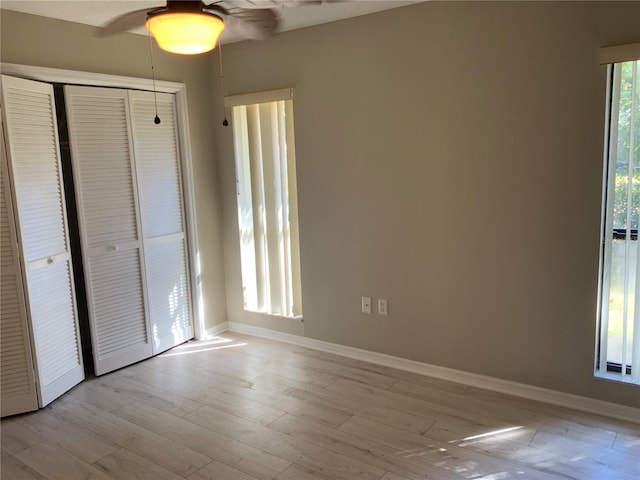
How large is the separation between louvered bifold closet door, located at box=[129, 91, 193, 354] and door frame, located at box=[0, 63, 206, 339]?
0.14 ft

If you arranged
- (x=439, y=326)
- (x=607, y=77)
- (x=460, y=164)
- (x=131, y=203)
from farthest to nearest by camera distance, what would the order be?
1. (x=131, y=203)
2. (x=439, y=326)
3. (x=460, y=164)
4. (x=607, y=77)

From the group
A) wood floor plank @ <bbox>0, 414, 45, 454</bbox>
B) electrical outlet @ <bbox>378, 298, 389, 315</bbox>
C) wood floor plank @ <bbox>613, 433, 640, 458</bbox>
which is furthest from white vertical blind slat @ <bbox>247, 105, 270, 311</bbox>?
wood floor plank @ <bbox>613, 433, 640, 458</bbox>

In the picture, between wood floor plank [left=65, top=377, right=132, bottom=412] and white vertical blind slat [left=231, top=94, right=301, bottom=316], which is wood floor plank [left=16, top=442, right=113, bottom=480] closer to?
wood floor plank [left=65, top=377, right=132, bottom=412]

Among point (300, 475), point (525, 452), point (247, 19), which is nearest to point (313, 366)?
point (300, 475)

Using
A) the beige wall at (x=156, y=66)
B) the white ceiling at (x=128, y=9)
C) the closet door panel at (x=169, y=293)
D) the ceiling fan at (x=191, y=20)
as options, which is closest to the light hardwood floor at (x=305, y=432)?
the closet door panel at (x=169, y=293)

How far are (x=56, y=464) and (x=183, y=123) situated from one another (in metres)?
2.55

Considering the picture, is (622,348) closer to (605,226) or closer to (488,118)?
(605,226)

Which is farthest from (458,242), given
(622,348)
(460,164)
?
(622,348)

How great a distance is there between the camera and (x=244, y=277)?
435cm

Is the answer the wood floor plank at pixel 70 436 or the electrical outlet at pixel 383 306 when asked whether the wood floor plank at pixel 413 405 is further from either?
the wood floor plank at pixel 70 436

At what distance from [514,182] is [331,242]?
→ 1.39 meters

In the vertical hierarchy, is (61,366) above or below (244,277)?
below

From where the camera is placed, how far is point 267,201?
4043mm

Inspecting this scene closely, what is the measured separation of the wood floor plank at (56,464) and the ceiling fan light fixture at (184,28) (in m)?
2.07
